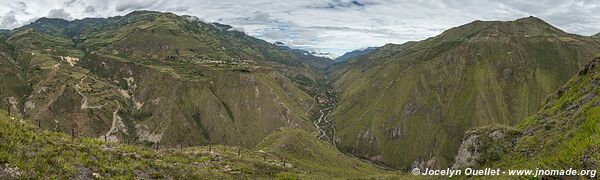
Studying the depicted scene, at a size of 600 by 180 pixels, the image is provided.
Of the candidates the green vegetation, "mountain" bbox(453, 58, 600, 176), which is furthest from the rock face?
the green vegetation

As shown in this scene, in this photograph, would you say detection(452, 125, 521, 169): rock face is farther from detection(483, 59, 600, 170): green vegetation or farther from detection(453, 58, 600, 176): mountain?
detection(483, 59, 600, 170): green vegetation

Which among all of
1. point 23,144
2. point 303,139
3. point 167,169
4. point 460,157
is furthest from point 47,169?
point 303,139

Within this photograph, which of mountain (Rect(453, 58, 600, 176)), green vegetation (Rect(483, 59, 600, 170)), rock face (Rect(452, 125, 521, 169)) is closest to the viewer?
green vegetation (Rect(483, 59, 600, 170))

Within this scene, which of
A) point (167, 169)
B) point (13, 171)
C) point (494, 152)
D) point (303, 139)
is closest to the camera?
point (13, 171)

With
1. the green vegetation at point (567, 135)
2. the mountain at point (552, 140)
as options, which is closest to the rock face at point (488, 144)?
the mountain at point (552, 140)

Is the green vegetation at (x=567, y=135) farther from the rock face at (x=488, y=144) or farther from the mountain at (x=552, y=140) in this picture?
the rock face at (x=488, y=144)

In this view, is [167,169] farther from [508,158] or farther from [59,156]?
[508,158]

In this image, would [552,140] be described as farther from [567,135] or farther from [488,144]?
[488,144]

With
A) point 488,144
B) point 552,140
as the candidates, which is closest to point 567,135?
point 552,140

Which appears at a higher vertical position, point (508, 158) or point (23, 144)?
point (23, 144)
